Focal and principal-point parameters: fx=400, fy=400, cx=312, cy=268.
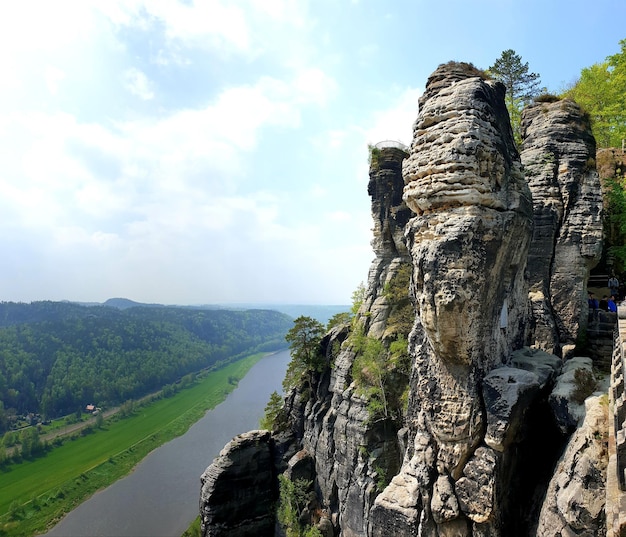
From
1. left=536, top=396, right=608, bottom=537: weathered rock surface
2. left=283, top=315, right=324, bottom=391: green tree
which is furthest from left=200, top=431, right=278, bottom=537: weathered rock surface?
left=536, top=396, right=608, bottom=537: weathered rock surface

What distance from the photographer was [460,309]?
10125 millimetres

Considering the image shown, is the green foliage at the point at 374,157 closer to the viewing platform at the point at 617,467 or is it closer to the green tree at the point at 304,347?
the green tree at the point at 304,347

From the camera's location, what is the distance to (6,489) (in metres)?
49.9

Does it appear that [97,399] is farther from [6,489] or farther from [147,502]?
[147,502]

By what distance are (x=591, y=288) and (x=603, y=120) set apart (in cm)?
1746

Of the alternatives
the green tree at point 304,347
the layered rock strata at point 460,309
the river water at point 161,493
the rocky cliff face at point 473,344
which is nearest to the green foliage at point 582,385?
the rocky cliff face at point 473,344

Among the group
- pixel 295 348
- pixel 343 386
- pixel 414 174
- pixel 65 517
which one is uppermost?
pixel 414 174

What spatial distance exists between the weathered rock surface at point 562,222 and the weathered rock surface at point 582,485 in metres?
6.37

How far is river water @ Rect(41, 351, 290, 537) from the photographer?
4059 centimetres

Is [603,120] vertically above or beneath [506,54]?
beneath

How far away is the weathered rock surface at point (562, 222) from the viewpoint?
14883 millimetres

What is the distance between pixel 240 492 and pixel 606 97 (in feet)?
121

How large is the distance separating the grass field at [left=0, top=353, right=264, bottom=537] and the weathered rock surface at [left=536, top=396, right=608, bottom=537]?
51097 millimetres

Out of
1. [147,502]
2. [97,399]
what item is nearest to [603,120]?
[147,502]
